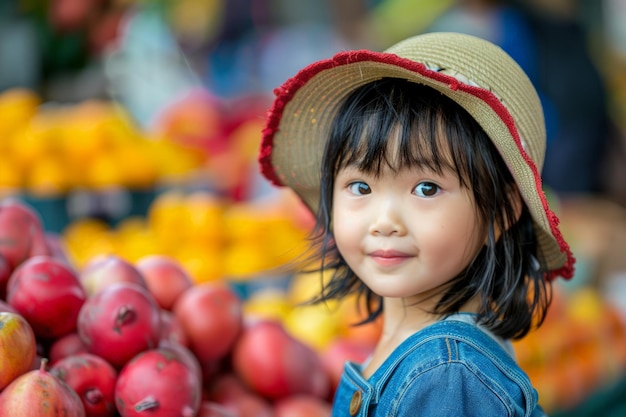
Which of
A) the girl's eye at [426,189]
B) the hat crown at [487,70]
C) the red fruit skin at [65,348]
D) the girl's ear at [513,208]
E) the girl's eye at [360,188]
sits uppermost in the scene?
the hat crown at [487,70]

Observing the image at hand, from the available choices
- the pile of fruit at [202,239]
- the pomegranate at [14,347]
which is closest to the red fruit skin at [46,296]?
the pomegranate at [14,347]

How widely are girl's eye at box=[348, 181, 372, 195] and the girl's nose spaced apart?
6 centimetres

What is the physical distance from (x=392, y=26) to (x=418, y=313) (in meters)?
4.48

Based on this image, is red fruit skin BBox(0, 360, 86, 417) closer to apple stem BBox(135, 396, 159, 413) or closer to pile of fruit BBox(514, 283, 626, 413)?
apple stem BBox(135, 396, 159, 413)

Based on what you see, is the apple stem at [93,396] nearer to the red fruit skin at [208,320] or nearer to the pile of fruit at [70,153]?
the red fruit skin at [208,320]

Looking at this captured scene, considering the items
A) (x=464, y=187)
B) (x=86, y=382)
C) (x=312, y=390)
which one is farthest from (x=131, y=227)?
(x=464, y=187)

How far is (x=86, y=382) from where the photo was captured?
1299 mm

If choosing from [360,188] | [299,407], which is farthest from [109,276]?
[360,188]

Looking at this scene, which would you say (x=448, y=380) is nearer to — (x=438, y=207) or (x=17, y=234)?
(x=438, y=207)

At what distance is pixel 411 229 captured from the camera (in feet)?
3.80

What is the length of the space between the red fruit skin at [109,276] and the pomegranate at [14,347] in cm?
27

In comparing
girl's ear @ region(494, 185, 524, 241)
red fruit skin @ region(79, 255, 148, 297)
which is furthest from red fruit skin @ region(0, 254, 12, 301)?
girl's ear @ region(494, 185, 524, 241)

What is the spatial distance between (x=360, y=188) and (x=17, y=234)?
73 centimetres

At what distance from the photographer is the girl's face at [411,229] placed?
3.80 feet
